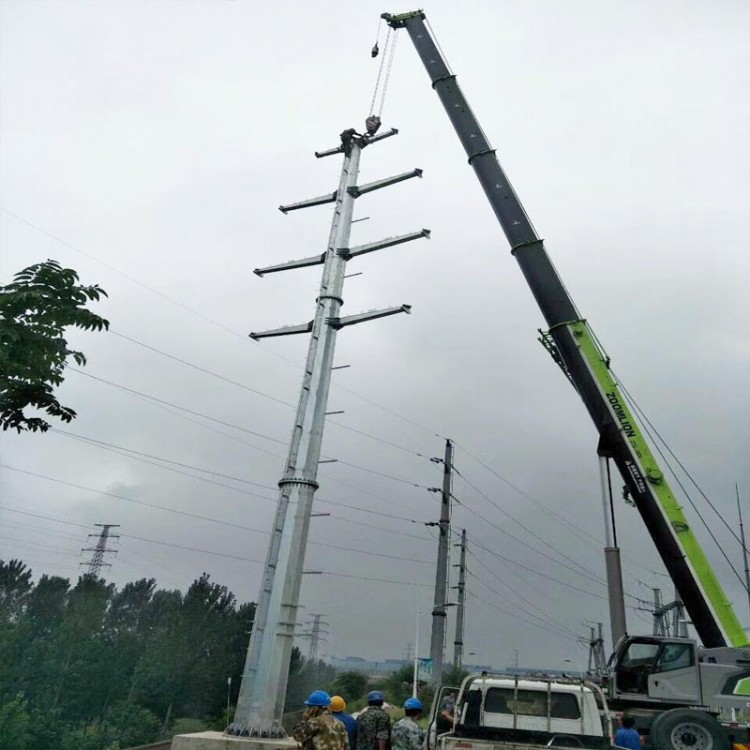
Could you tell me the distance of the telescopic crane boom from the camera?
44.7ft

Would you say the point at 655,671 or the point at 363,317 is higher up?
the point at 363,317

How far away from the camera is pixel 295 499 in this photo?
10.9m

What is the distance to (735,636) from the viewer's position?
13195 millimetres

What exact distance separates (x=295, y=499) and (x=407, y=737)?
4.14 meters

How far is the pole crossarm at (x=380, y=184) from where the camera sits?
14922mm

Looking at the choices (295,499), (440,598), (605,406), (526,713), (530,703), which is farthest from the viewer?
(440,598)

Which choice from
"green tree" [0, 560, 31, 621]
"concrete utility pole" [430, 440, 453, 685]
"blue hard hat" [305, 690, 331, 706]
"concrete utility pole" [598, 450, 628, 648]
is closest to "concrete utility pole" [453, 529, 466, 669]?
"concrete utility pole" [430, 440, 453, 685]

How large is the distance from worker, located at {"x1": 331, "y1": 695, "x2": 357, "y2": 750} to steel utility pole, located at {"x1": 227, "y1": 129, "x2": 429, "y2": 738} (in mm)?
1459

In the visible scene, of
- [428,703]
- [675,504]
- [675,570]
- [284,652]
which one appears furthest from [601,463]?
[428,703]

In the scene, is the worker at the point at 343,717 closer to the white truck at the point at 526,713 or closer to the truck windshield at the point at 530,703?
the white truck at the point at 526,713

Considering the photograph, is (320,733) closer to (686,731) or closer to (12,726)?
(686,731)

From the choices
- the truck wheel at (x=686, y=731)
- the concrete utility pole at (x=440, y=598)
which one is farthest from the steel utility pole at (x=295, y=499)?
the concrete utility pole at (x=440, y=598)

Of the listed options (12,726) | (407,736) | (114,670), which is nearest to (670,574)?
(407,736)

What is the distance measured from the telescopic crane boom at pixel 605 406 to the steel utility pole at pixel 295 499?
17.0ft
